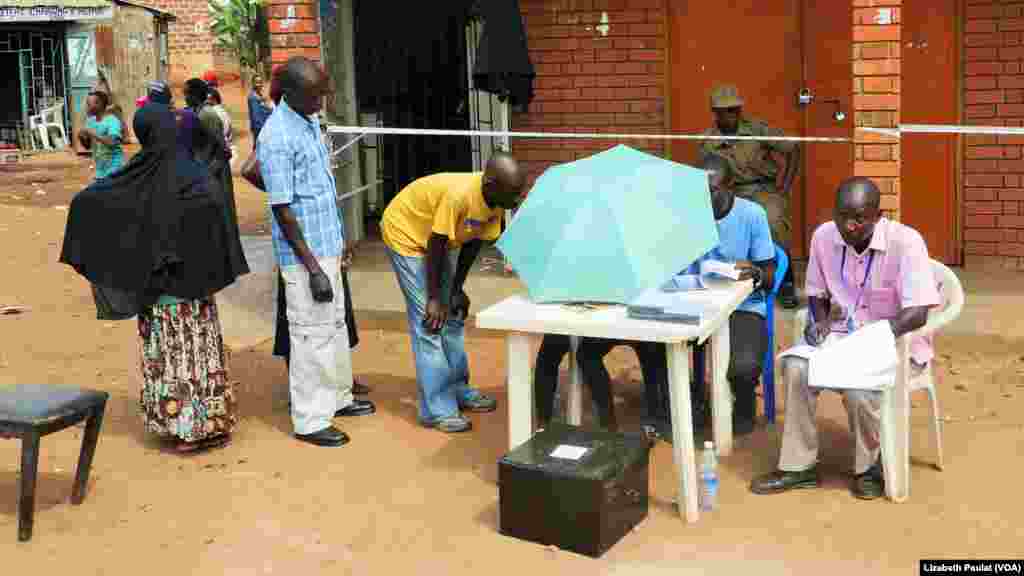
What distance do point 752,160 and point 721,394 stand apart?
3.07 m

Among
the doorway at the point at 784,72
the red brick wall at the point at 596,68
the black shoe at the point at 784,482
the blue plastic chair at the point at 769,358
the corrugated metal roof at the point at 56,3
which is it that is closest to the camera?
the black shoe at the point at 784,482

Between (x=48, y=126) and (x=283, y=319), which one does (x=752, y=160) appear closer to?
(x=283, y=319)

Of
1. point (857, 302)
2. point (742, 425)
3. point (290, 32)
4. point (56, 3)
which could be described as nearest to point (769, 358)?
point (742, 425)

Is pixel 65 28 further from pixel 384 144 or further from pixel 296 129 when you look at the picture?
pixel 296 129

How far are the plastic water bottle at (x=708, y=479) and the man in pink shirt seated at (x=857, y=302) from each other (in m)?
0.30

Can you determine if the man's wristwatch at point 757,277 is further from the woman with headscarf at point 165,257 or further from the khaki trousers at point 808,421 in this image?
the woman with headscarf at point 165,257

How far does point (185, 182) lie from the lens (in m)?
5.70

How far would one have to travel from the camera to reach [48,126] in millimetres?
21141

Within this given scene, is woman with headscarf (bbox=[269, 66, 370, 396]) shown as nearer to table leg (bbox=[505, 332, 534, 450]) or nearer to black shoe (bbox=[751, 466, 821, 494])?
table leg (bbox=[505, 332, 534, 450])

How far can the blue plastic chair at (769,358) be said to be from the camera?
19.8 feet

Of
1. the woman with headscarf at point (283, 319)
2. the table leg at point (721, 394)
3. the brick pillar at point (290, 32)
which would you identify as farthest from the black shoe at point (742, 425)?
the brick pillar at point (290, 32)

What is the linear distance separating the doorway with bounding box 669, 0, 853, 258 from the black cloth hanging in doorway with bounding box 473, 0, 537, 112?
1.35 metres

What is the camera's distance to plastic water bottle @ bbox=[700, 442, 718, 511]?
4926mm

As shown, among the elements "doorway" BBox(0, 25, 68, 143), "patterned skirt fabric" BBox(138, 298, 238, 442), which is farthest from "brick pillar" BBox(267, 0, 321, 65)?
"doorway" BBox(0, 25, 68, 143)
